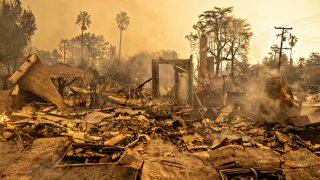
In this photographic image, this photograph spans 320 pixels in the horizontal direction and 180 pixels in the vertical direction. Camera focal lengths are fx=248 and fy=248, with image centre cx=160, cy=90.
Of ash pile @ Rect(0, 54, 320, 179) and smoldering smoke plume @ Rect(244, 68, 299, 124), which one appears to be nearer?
ash pile @ Rect(0, 54, 320, 179)

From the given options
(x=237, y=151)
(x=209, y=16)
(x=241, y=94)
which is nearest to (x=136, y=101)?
(x=241, y=94)

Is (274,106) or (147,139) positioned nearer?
(147,139)

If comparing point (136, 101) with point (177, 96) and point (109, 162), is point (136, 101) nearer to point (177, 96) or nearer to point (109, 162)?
point (177, 96)

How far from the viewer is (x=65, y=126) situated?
32.5ft

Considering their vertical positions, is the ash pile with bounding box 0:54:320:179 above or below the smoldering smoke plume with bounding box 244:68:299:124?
below

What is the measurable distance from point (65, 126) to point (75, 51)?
7869cm

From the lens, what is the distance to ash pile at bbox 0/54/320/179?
20.8 feet

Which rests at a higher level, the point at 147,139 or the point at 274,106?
the point at 274,106

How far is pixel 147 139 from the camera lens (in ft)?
29.1

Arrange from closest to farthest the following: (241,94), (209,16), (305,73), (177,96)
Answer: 1. (177,96)
2. (241,94)
3. (209,16)
4. (305,73)

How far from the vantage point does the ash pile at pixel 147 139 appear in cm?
635

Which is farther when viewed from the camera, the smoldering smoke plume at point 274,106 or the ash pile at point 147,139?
the smoldering smoke plume at point 274,106

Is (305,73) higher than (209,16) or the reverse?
the reverse

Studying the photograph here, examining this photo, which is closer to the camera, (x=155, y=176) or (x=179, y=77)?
(x=155, y=176)
